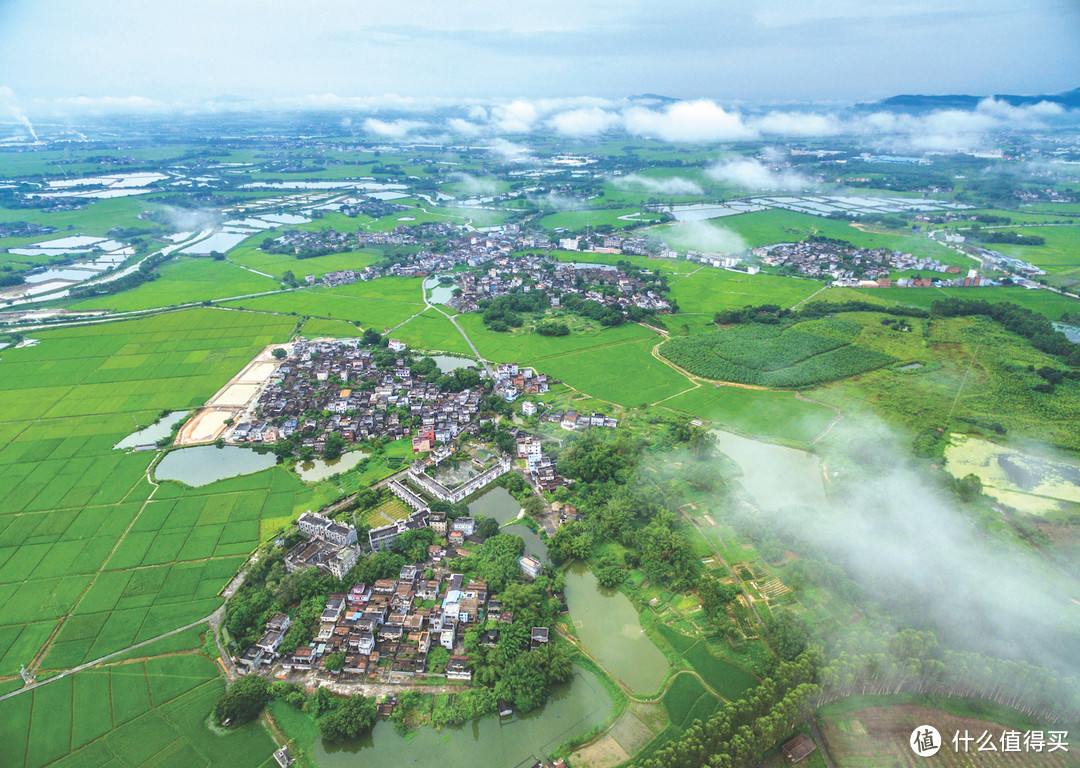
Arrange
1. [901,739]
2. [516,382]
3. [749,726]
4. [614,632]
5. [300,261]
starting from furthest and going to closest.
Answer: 1. [300,261]
2. [516,382]
3. [614,632]
4. [901,739]
5. [749,726]

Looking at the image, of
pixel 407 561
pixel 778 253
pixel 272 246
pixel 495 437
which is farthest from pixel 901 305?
pixel 272 246

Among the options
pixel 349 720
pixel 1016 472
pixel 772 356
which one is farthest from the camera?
pixel 772 356

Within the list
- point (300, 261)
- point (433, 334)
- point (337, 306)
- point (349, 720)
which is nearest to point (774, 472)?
point (349, 720)

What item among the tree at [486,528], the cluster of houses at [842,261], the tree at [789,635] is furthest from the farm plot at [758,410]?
the cluster of houses at [842,261]

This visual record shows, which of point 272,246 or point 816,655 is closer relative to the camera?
point 816,655

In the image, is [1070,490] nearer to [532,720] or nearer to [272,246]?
[532,720]

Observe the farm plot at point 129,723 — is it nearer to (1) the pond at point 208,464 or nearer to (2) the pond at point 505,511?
(1) the pond at point 208,464

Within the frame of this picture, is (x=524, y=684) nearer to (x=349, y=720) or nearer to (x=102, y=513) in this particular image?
(x=349, y=720)
